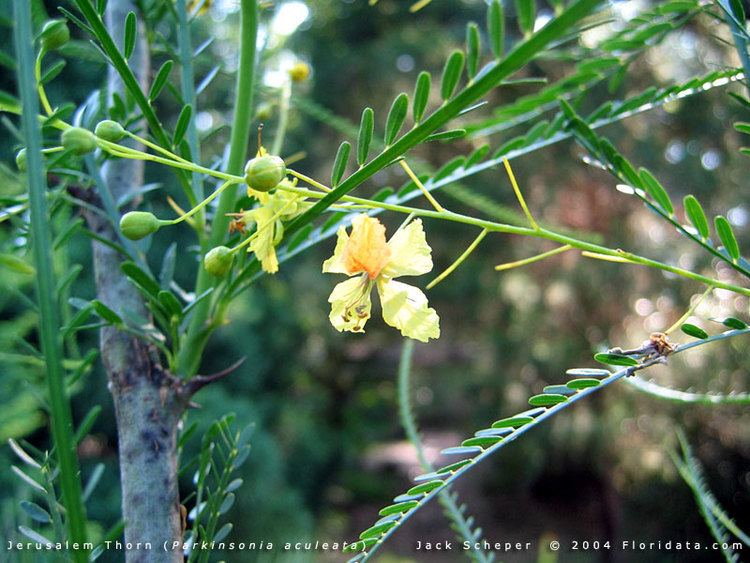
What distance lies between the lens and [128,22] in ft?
0.64

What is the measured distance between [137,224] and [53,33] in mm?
64

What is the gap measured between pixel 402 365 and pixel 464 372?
9.00ft

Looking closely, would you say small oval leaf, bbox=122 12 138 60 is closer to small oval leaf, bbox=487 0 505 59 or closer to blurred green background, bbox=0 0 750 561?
small oval leaf, bbox=487 0 505 59

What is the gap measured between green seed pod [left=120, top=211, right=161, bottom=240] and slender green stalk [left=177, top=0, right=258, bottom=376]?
3cm

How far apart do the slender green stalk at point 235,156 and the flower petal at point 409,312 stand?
0.19 feet

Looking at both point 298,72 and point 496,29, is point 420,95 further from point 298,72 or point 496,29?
point 298,72

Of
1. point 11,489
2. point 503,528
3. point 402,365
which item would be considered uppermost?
point 402,365

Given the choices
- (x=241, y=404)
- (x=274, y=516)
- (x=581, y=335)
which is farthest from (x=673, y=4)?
(x=581, y=335)

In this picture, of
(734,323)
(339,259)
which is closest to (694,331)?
(734,323)

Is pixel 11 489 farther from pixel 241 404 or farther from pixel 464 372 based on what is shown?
pixel 464 372

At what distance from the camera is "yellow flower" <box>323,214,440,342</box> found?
0.65ft

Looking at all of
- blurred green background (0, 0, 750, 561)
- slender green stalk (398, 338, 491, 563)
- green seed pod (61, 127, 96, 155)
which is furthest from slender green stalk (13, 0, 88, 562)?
blurred green background (0, 0, 750, 561)

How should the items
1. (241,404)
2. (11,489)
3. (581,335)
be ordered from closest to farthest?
1. (11,489)
2. (241,404)
3. (581,335)

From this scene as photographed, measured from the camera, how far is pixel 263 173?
16cm
